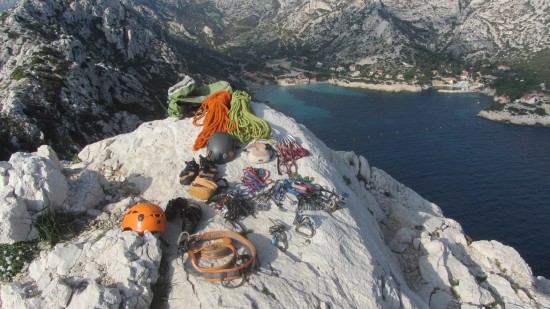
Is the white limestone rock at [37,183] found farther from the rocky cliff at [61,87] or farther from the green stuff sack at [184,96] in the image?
the rocky cliff at [61,87]

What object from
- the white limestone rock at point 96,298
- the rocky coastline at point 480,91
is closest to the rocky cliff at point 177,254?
the white limestone rock at point 96,298

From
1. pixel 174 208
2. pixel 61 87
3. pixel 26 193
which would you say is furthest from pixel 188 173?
pixel 61 87

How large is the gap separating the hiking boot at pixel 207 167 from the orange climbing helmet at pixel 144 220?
2.69 m

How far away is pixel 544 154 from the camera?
76.4m

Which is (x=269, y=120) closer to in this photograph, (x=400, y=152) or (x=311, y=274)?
(x=311, y=274)

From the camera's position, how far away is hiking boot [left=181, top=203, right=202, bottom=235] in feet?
30.8

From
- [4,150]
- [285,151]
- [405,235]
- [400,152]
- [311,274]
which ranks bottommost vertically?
[400,152]

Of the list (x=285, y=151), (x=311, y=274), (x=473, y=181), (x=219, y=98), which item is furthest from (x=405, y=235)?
(x=473, y=181)

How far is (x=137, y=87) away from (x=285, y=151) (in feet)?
185

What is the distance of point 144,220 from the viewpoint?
8672 millimetres

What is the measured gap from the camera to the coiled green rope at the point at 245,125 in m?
13.6

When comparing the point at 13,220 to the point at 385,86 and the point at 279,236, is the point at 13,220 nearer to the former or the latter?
the point at 279,236

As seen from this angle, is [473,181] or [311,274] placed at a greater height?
[311,274]

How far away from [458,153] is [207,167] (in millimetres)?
79001
